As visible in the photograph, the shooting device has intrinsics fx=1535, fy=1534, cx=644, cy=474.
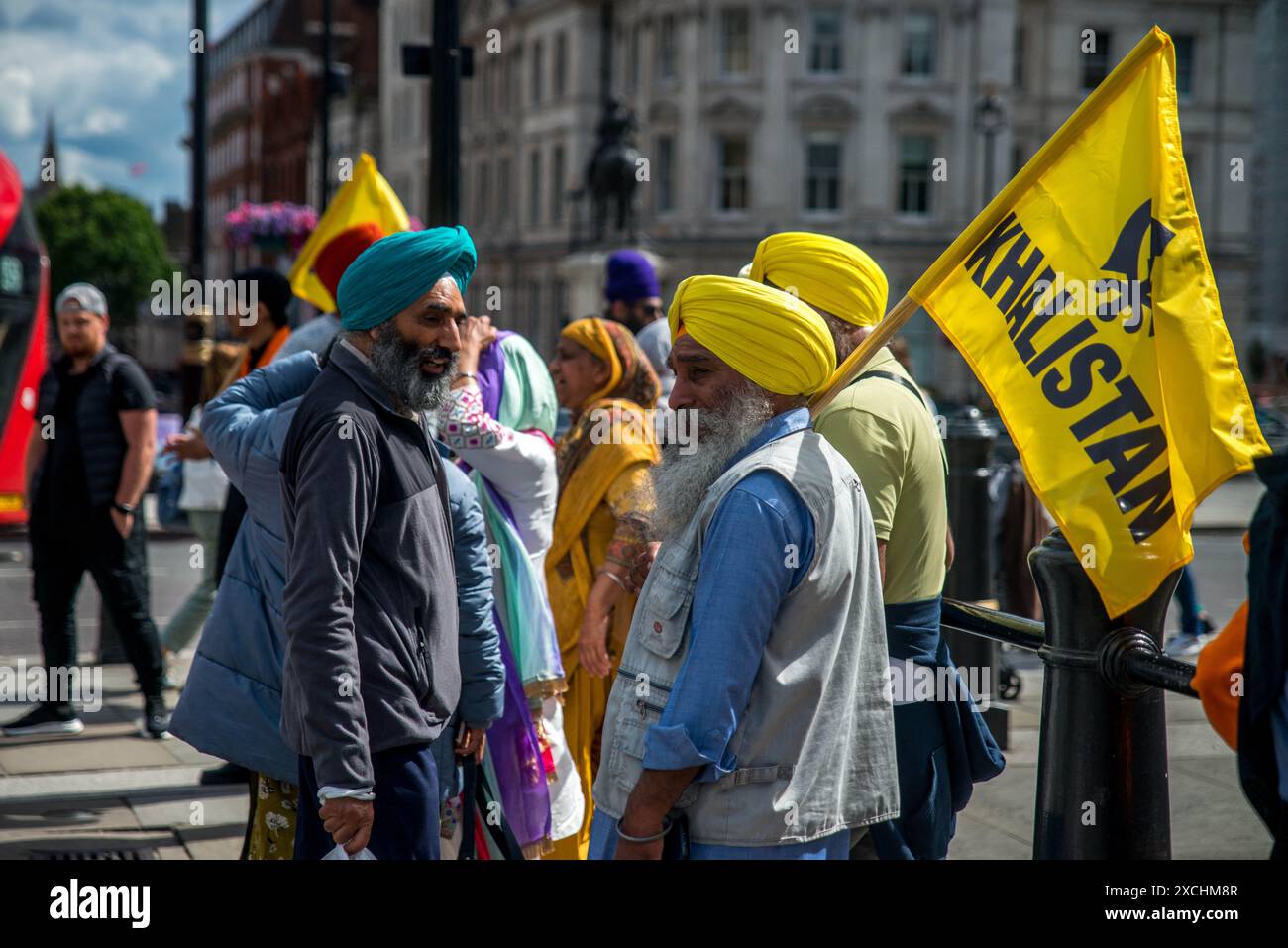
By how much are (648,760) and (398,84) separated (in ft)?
224

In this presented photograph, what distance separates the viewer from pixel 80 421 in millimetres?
6793

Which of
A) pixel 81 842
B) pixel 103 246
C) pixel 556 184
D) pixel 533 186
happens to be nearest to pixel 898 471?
pixel 81 842

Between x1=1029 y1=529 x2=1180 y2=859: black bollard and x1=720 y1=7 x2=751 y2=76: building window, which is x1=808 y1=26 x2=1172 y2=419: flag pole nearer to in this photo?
x1=1029 y1=529 x2=1180 y2=859: black bollard

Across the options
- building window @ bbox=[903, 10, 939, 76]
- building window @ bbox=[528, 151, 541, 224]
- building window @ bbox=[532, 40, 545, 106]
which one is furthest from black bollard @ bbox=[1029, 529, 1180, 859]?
building window @ bbox=[532, 40, 545, 106]

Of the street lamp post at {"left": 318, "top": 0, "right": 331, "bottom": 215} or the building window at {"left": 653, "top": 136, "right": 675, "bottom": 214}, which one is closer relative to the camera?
the street lamp post at {"left": 318, "top": 0, "right": 331, "bottom": 215}

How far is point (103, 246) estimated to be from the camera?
86.8 meters

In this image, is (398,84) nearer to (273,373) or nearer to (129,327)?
(129,327)

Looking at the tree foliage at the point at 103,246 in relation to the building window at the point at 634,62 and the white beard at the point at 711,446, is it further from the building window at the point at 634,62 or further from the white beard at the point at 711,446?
the white beard at the point at 711,446

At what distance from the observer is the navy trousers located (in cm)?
321

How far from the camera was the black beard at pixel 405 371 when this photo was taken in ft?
11.0

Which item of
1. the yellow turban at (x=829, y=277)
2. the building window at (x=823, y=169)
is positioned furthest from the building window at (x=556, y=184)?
the yellow turban at (x=829, y=277)

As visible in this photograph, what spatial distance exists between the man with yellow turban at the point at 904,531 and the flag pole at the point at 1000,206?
18 cm

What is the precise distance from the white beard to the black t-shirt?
442 cm

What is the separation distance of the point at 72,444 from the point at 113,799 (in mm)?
1816
